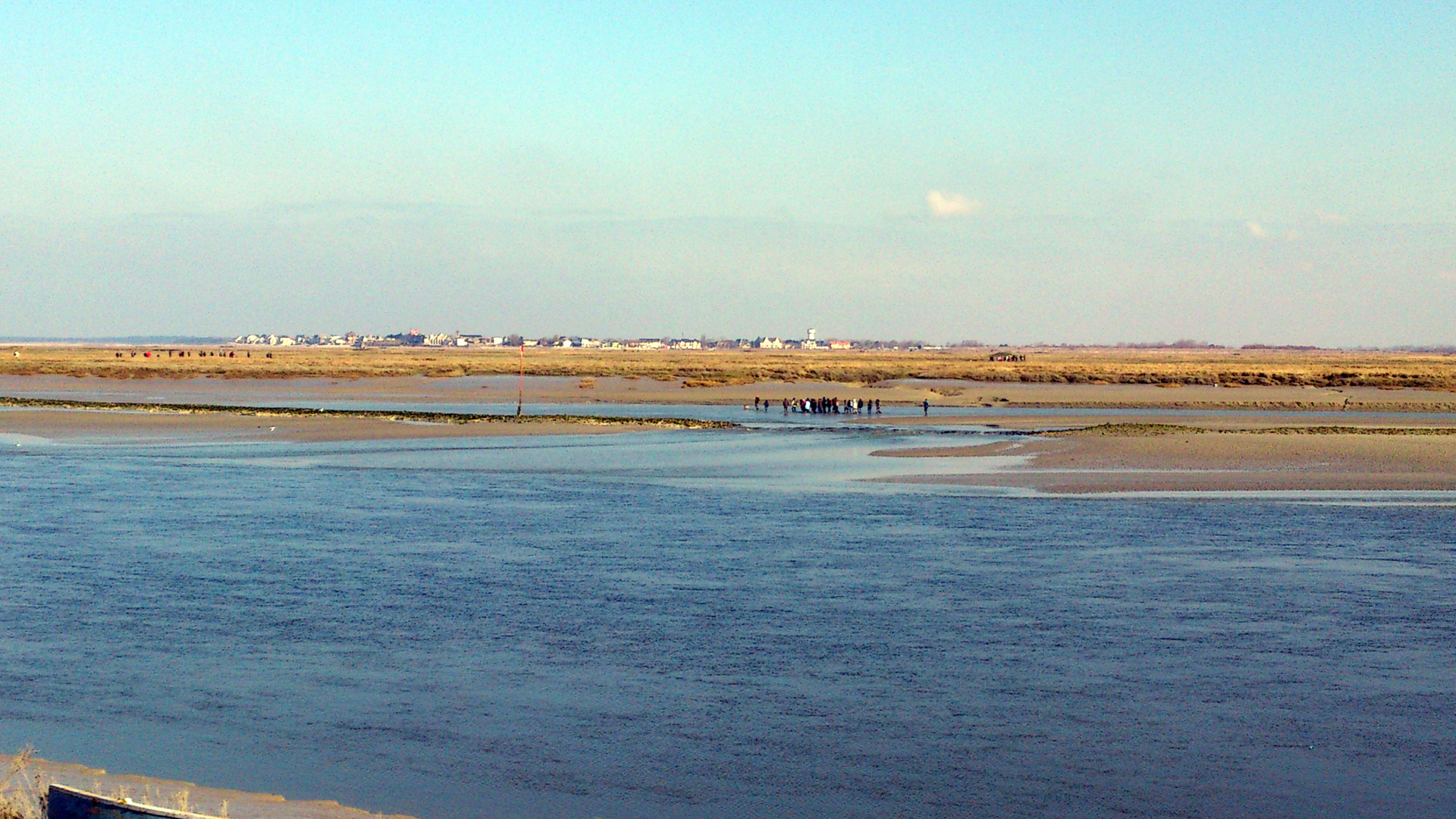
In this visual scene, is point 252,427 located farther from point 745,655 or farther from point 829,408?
point 745,655

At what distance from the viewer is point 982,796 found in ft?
33.2

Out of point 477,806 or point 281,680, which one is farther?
point 281,680

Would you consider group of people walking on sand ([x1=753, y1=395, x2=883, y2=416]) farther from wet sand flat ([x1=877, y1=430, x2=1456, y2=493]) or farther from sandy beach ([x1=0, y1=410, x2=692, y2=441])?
wet sand flat ([x1=877, y1=430, x2=1456, y2=493])

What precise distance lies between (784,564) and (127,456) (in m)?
24.5

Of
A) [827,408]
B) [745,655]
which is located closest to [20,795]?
[745,655]

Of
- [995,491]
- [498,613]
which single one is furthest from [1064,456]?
[498,613]

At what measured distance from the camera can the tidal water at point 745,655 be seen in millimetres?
10445

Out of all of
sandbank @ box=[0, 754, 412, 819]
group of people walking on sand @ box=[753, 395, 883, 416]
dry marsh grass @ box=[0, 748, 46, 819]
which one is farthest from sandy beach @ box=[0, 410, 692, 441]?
dry marsh grass @ box=[0, 748, 46, 819]

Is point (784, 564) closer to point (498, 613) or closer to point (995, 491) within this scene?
point (498, 613)

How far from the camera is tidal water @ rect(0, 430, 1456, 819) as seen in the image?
1045 centimetres

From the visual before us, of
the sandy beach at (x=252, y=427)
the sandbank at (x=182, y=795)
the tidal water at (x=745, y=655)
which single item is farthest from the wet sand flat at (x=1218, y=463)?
the sandbank at (x=182, y=795)

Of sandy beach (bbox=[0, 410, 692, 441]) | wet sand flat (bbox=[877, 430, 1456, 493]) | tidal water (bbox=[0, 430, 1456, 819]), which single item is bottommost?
tidal water (bbox=[0, 430, 1456, 819])

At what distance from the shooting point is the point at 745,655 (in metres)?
14.2

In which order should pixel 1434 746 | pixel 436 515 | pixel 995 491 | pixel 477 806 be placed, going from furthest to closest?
pixel 995 491
pixel 436 515
pixel 1434 746
pixel 477 806
